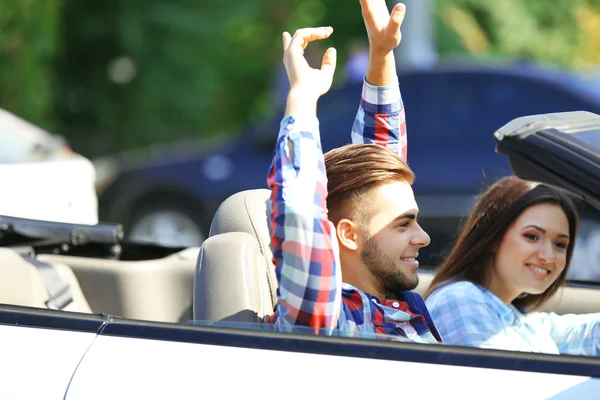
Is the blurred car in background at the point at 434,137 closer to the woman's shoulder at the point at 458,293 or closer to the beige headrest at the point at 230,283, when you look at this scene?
the woman's shoulder at the point at 458,293

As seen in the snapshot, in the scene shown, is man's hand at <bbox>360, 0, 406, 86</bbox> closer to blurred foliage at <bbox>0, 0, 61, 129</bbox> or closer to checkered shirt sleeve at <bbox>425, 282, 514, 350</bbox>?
checkered shirt sleeve at <bbox>425, 282, 514, 350</bbox>

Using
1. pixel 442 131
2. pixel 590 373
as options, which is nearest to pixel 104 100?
pixel 442 131

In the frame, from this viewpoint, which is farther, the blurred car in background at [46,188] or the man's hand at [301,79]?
the blurred car in background at [46,188]

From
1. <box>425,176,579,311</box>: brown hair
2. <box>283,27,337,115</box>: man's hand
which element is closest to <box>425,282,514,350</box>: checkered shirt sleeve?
<box>425,176,579,311</box>: brown hair

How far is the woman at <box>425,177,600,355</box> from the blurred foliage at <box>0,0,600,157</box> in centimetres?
656

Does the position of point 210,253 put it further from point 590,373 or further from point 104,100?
point 104,100

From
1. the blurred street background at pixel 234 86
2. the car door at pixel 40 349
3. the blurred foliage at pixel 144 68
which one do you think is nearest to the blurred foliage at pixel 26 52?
the blurred street background at pixel 234 86

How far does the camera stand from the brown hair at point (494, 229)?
265 cm

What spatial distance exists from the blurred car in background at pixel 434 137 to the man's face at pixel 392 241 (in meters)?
3.91

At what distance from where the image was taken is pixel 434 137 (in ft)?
23.6

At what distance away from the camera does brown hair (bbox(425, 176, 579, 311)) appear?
104 inches

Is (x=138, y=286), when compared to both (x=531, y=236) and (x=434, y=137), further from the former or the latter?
(x=434, y=137)

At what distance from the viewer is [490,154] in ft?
23.1

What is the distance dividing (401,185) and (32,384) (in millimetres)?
924
